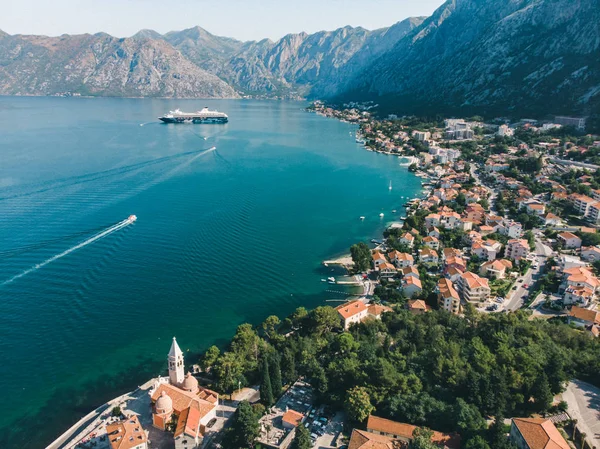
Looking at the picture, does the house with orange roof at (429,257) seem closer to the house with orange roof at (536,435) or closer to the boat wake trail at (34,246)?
the house with orange roof at (536,435)

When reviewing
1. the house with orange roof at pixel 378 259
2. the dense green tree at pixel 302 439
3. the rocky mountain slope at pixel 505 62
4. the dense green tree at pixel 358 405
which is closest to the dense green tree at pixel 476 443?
the dense green tree at pixel 358 405

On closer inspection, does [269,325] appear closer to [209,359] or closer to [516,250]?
[209,359]

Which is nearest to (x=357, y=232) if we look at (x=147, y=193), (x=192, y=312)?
(x=192, y=312)

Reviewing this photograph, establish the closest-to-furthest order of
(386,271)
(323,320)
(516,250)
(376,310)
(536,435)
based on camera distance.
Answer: (536,435) < (323,320) < (376,310) < (386,271) < (516,250)

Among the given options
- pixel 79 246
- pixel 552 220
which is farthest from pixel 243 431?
pixel 552 220

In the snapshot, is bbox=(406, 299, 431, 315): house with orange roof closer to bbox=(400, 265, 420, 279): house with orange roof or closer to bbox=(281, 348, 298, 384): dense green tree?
bbox=(400, 265, 420, 279): house with orange roof

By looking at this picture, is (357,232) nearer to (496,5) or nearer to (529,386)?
(529,386)
